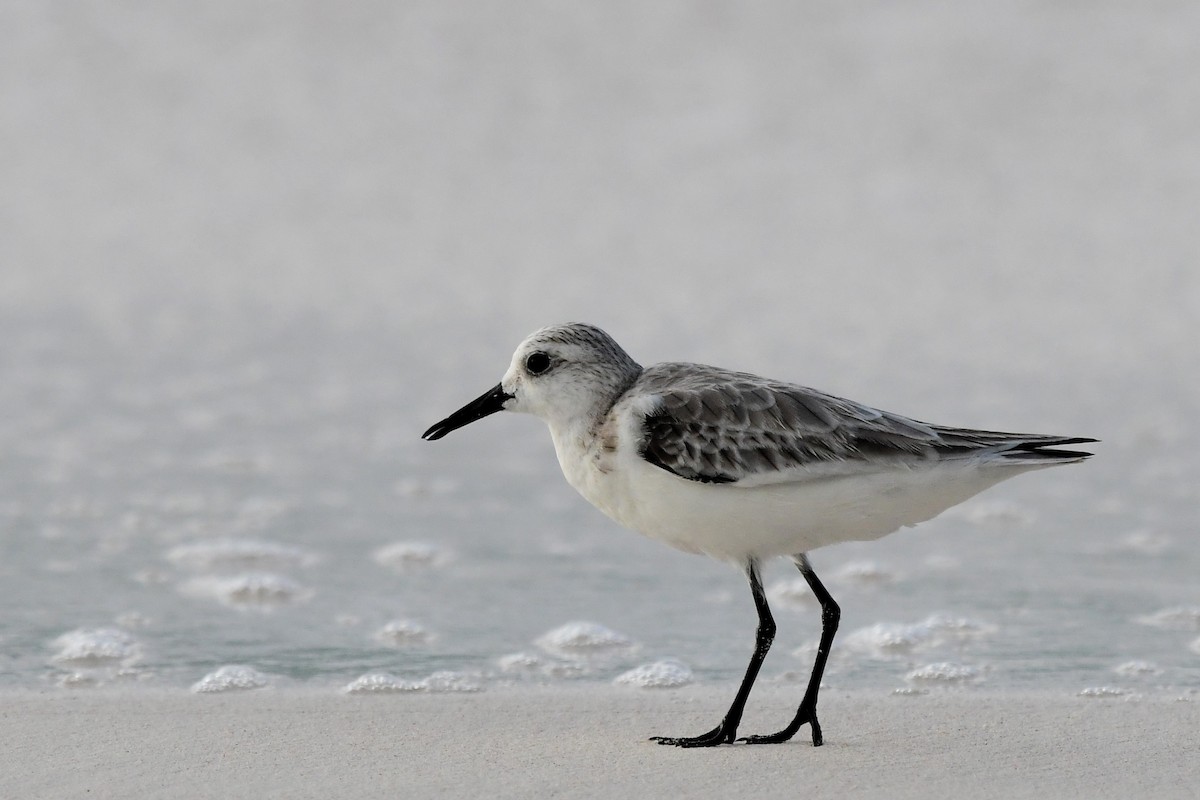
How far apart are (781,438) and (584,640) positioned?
50.4 inches

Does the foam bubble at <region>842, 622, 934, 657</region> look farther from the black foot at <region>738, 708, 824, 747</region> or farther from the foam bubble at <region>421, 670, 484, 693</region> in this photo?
the foam bubble at <region>421, 670, 484, 693</region>

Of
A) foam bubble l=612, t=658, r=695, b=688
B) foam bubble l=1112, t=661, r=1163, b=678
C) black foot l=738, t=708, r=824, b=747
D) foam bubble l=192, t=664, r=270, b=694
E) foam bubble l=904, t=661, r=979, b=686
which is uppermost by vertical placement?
foam bubble l=192, t=664, r=270, b=694

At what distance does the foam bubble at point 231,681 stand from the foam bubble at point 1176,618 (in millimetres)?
2776

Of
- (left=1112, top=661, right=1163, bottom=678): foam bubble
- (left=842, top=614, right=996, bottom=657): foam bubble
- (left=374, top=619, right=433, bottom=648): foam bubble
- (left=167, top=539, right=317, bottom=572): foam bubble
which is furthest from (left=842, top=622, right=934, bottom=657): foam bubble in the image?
(left=167, top=539, right=317, bottom=572): foam bubble

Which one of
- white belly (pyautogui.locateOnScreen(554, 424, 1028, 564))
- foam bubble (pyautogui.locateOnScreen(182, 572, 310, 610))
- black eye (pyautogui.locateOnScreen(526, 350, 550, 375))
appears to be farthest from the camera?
foam bubble (pyautogui.locateOnScreen(182, 572, 310, 610))

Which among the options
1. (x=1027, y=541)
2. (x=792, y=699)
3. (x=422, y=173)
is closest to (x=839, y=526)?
(x=792, y=699)

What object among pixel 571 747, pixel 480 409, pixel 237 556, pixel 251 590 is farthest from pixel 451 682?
pixel 237 556

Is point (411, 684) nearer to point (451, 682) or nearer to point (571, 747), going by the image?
point (451, 682)

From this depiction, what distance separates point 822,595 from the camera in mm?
4176

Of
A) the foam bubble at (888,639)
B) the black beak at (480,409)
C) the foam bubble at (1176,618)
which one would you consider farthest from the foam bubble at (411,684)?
the foam bubble at (1176,618)

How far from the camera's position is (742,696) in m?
4.07

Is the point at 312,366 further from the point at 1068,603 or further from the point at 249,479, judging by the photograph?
the point at 1068,603

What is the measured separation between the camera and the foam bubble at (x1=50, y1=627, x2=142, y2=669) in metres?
4.74

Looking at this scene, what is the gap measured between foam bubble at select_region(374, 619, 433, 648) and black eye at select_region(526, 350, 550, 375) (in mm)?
1190
